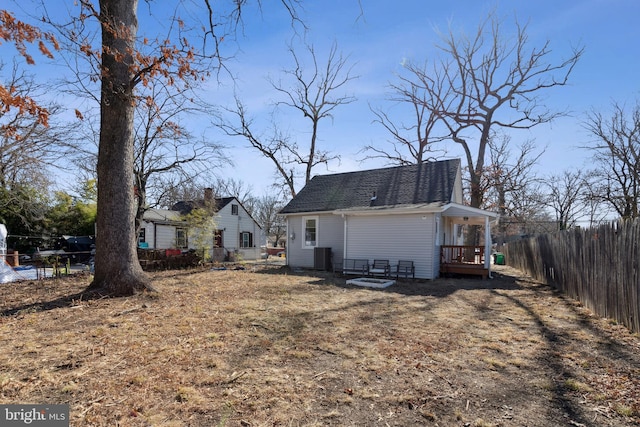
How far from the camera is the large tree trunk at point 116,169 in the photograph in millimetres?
6570

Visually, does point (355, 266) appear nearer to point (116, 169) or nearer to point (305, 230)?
point (305, 230)

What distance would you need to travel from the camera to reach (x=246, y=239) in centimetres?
2794

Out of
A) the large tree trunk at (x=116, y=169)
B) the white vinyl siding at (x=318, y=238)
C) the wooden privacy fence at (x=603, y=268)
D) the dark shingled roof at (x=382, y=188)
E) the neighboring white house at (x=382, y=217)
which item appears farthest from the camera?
the white vinyl siding at (x=318, y=238)

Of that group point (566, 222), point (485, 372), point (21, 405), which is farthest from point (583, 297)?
point (566, 222)

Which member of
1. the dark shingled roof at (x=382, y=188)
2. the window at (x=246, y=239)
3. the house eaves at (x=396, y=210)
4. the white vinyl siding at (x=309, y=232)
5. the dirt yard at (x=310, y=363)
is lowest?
the dirt yard at (x=310, y=363)

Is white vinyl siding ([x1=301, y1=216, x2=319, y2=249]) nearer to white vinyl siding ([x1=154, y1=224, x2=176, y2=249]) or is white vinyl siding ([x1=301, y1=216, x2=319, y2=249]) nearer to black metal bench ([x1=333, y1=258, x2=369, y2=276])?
black metal bench ([x1=333, y1=258, x2=369, y2=276])

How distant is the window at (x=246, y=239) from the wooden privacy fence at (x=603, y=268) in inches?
867

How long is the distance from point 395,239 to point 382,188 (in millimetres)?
2933

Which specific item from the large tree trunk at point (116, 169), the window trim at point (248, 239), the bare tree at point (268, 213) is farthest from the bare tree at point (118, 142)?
the bare tree at point (268, 213)

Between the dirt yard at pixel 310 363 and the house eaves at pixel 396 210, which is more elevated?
the house eaves at pixel 396 210

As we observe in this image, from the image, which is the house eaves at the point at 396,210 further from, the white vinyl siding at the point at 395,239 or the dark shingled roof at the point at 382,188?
the dark shingled roof at the point at 382,188

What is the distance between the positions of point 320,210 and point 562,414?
39.5ft

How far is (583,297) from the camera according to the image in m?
7.24

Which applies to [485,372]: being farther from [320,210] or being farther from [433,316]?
[320,210]
